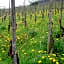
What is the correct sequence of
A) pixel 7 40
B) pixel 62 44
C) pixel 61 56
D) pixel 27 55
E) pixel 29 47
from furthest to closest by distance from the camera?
pixel 7 40, pixel 29 47, pixel 62 44, pixel 27 55, pixel 61 56

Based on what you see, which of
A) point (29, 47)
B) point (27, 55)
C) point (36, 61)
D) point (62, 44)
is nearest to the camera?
point (36, 61)

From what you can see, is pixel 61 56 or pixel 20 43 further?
pixel 20 43

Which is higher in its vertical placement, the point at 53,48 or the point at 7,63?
the point at 53,48

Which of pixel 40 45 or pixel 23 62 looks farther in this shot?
pixel 40 45

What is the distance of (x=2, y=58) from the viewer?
6953mm

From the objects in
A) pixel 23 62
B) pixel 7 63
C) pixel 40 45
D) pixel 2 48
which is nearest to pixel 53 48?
pixel 40 45

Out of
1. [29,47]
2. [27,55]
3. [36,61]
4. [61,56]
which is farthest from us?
[29,47]

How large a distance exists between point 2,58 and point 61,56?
8.37ft

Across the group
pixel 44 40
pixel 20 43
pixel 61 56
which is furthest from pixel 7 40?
pixel 61 56

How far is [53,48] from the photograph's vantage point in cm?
659

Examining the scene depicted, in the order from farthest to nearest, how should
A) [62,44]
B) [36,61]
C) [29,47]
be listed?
[29,47] → [62,44] → [36,61]

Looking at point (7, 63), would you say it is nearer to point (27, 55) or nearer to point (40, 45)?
point (27, 55)

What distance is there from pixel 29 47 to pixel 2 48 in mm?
1325

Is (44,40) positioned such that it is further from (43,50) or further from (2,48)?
(2,48)
